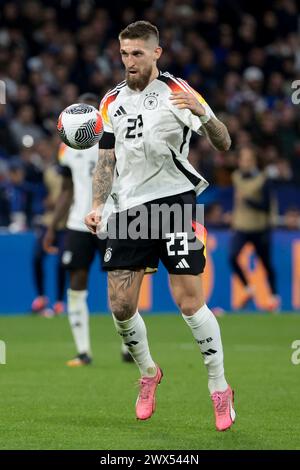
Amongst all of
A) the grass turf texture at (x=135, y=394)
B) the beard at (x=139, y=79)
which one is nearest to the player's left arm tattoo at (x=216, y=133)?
the beard at (x=139, y=79)

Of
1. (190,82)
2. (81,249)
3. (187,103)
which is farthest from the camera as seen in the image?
(190,82)

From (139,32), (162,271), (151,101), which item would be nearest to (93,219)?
(151,101)

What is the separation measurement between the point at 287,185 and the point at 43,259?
453cm

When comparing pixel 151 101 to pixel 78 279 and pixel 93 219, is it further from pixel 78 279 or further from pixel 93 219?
pixel 78 279

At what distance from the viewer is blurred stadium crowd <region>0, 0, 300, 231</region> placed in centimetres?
1886

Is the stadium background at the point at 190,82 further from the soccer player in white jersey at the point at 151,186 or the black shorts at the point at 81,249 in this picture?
the soccer player in white jersey at the point at 151,186

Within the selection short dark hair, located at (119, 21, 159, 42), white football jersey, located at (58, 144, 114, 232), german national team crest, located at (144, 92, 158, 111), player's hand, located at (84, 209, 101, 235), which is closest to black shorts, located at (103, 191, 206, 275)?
player's hand, located at (84, 209, 101, 235)

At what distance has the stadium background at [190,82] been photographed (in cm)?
1800

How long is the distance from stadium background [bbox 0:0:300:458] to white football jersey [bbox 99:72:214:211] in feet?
5.03

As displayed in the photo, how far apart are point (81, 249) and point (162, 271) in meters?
6.54

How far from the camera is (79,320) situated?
1127 cm

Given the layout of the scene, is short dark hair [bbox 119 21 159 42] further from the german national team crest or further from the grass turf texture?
the grass turf texture

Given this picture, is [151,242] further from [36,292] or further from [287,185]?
[287,185]

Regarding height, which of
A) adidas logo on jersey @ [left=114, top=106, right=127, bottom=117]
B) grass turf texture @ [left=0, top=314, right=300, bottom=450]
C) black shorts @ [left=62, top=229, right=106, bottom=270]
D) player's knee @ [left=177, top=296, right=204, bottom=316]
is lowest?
grass turf texture @ [left=0, top=314, right=300, bottom=450]
